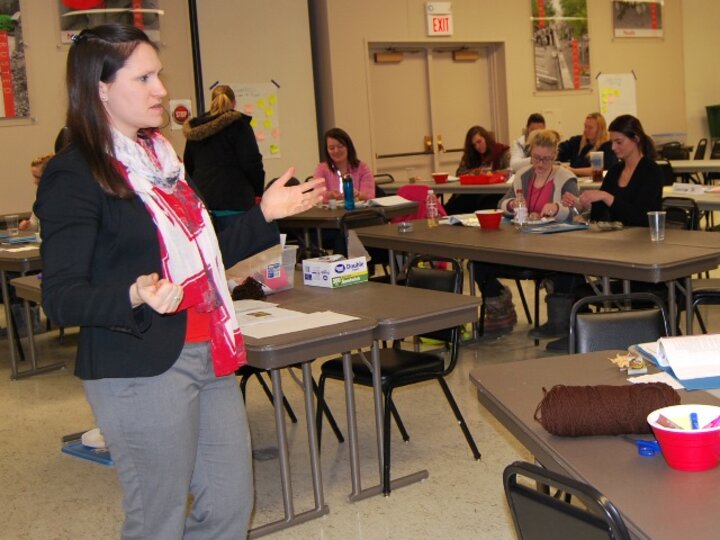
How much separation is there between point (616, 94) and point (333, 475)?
954cm

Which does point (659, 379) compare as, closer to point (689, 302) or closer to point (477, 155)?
point (689, 302)

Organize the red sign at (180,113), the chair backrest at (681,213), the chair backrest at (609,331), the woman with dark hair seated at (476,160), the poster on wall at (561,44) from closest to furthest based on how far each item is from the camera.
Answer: the chair backrest at (609,331), the chair backrest at (681,213), the woman with dark hair seated at (476,160), the red sign at (180,113), the poster on wall at (561,44)

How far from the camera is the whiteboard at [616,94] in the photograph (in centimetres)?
1207

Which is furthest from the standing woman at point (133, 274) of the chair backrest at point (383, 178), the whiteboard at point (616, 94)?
the whiteboard at point (616, 94)

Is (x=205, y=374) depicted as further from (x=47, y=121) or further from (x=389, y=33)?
(x=389, y=33)

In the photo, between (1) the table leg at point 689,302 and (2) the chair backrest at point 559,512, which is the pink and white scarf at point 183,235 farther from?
(1) the table leg at point 689,302

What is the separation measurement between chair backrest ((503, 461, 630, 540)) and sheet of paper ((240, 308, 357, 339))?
150 cm

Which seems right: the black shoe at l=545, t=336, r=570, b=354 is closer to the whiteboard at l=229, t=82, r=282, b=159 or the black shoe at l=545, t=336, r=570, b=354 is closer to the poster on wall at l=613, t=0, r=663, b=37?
the whiteboard at l=229, t=82, r=282, b=159

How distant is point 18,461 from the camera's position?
4.28 m

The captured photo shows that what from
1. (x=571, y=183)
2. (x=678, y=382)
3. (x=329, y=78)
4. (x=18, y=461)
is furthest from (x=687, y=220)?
(x=329, y=78)

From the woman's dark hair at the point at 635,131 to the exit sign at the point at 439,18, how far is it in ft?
18.9

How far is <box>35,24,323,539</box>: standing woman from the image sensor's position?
Answer: 1885mm

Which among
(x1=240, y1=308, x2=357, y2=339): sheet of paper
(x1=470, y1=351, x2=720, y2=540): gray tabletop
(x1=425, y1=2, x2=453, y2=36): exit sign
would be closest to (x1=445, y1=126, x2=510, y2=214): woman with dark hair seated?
(x1=425, y1=2, x2=453, y2=36): exit sign

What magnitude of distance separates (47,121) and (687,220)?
18.8 feet
